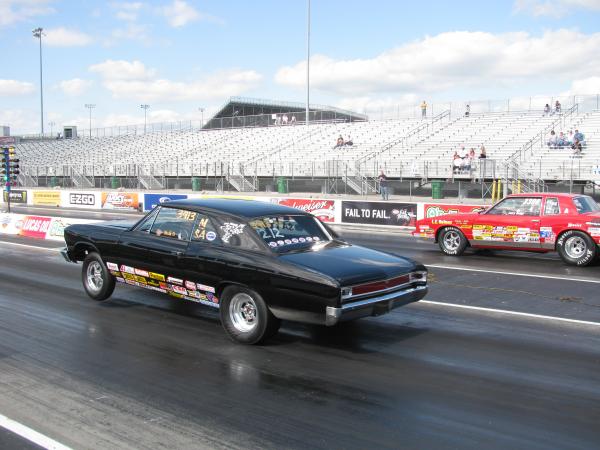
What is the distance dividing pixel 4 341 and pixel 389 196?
2690cm

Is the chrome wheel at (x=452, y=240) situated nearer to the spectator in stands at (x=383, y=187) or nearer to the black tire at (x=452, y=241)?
the black tire at (x=452, y=241)

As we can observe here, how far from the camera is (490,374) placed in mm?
5723

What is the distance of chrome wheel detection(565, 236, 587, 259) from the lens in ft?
40.1

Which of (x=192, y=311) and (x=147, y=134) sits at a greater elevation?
(x=147, y=134)

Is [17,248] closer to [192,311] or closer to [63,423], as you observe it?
[192,311]

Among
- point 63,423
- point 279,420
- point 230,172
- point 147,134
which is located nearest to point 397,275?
point 279,420

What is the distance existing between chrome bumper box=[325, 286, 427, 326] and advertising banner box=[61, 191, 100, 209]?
3069 cm

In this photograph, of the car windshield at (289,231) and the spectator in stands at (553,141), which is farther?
the spectator in stands at (553,141)

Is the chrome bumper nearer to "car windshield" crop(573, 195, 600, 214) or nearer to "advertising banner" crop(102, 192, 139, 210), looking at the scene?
"car windshield" crop(573, 195, 600, 214)

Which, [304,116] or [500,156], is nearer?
[500,156]

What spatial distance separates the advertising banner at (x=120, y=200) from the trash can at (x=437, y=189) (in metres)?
15.5

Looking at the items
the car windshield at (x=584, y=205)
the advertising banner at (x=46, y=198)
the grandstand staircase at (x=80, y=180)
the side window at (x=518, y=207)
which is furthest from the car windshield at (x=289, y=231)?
the grandstand staircase at (x=80, y=180)

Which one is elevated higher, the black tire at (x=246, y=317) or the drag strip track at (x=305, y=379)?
the black tire at (x=246, y=317)

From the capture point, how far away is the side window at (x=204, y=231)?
7.13 metres
